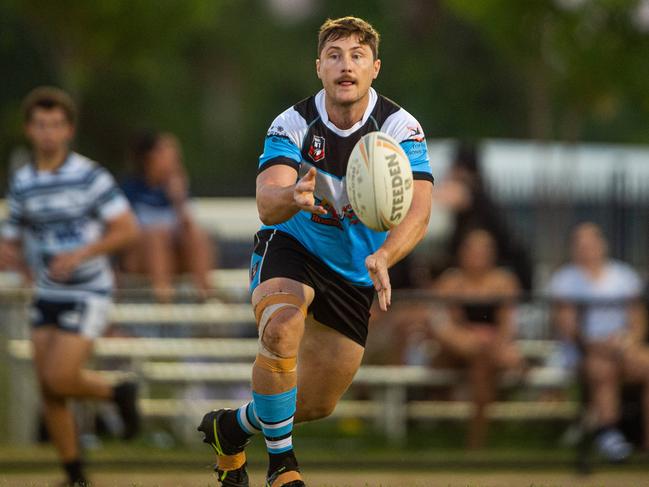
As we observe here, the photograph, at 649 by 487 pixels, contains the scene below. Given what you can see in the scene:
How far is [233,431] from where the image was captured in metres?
6.51

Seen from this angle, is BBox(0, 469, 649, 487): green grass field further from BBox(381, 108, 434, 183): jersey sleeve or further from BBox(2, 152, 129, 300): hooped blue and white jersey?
BBox(381, 108, 434, 183): jersey sleeve

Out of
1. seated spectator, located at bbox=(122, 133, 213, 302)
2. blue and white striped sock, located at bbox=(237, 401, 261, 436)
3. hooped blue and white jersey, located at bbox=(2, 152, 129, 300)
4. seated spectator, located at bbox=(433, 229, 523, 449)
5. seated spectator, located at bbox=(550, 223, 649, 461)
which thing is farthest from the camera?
seated spectator, located at bbox=(122, 133, 213, 302)

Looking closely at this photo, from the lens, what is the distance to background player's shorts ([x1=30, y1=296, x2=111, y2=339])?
9352 mm

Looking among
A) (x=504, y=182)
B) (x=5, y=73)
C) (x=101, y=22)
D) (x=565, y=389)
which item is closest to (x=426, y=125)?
(x=5, y=73)

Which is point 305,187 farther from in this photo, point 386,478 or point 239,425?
point 386,478

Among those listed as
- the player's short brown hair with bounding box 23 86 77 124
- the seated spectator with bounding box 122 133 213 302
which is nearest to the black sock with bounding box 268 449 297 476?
the player's short brown hair with bounding box 23 86 77 124

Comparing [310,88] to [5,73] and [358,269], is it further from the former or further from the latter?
[358,269]

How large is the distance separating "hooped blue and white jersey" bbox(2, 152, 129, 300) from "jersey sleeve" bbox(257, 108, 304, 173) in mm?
3587

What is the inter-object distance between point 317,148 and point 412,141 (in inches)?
17.7

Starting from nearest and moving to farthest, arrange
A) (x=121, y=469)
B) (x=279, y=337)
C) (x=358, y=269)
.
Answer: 1. (x=279, y=337)
2. (x=358, y=269)
3. (x=121, y=469)

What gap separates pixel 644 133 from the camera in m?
41.7

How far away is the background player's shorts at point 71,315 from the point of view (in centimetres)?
935

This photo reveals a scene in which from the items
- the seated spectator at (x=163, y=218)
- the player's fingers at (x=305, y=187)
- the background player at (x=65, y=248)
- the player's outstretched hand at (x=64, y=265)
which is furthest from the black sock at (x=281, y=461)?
the seated spectator at (x=163, y=218)

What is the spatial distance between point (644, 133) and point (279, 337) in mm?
37368
